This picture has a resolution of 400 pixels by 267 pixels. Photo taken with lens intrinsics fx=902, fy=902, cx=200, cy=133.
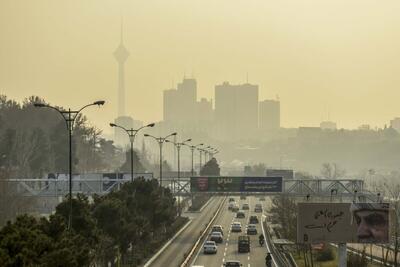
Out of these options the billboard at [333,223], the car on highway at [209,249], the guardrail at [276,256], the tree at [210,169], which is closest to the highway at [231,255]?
the car on highway at [209,249]

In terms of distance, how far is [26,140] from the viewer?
419 feet

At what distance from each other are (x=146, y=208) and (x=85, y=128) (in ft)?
329

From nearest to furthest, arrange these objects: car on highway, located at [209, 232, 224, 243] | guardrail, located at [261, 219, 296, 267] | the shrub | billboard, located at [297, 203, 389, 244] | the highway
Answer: billboard, located at [297, 203, 389, 244] < guardrail, located at [261, 219, 296, 267] < the shrub < the highway < car on highway, located at [209, 232, 224, 243]

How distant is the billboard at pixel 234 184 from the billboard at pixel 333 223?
2140 inches

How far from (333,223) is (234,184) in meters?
56.2

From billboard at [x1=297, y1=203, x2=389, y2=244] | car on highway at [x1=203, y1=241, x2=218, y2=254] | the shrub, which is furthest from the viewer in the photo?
car on highway at [x1=203, y1=241, x2=218, y2=254]

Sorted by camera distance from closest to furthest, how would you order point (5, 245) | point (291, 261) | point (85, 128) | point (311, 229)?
point (5, 245) < point (311, 229) < point (291, 261) < point (85, 128)

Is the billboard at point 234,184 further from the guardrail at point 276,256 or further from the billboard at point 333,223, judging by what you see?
the billboard at point 333,223

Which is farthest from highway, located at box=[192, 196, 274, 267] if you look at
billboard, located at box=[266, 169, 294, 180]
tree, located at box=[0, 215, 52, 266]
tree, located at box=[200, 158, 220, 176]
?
tree, located at box=[200, 158, 220, 176]

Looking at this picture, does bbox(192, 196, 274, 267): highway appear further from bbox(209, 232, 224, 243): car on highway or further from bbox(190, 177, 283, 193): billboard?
bbox(190, 177, 283, 193): billboard

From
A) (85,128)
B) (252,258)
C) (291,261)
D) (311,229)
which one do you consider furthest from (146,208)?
(85,128)

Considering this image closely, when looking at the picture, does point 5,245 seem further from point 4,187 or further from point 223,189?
point 223,189

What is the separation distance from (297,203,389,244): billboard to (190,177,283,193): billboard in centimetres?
5436

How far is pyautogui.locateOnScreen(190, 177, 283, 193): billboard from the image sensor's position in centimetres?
Result: 10038
